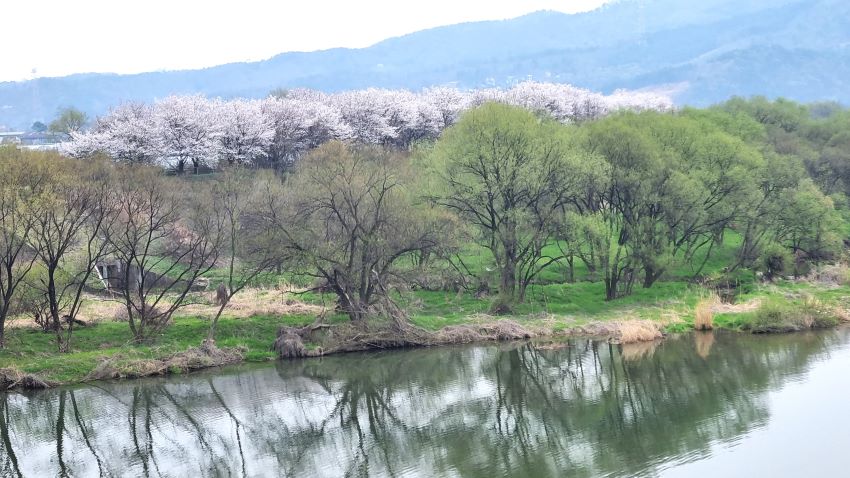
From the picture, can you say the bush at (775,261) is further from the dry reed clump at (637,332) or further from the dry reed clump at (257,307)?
the dry reed clump at (257,307)

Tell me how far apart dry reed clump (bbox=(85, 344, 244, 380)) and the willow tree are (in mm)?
14034

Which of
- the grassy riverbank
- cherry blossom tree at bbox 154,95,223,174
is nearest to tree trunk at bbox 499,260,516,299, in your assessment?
the grassy riverbank

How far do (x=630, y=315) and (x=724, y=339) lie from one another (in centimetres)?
553

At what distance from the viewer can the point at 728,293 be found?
169ft

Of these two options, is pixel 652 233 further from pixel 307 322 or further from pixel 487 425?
pixel 487 425

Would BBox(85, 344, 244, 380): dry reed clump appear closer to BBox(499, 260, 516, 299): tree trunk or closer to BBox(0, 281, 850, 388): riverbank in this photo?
BBox(0, 281, 850, 388): riverbank

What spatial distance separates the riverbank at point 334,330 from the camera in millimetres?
38594

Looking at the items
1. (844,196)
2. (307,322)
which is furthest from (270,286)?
(844,196)

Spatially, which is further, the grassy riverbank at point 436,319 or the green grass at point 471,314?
the green grass at point 471,314

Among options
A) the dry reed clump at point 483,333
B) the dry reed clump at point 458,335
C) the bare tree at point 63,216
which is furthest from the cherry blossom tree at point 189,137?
the dry reed clump at point 483,333

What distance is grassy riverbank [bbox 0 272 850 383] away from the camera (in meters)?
39.0

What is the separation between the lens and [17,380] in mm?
36750

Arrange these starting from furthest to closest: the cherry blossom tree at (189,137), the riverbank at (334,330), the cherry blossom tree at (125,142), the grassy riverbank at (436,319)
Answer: the cherry blossom tree at (189,137), the cherry blossom tree at (125,142), the grassy riverbank at (436,319), the riverbank at (334,330)

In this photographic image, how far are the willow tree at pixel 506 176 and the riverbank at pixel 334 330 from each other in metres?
3.95
